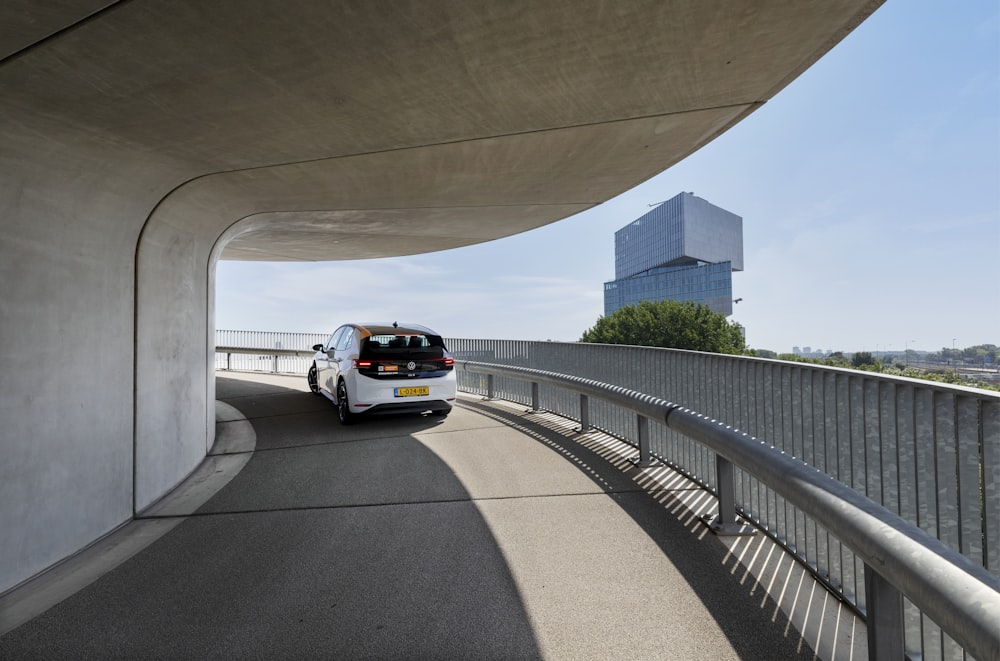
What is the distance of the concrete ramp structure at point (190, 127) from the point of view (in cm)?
284

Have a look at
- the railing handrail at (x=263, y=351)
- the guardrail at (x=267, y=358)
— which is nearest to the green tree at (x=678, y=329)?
the guardrail at (x=267, y=358)

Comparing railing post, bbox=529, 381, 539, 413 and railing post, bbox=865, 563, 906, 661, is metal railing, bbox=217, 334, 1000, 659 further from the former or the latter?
railing post, bbox=529, 381, 539, 413

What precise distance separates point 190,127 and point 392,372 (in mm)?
4686

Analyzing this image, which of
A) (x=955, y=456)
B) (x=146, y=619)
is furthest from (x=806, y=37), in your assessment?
(x=146, y=619)

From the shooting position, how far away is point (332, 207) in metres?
7.12

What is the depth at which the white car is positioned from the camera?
7.77 metres

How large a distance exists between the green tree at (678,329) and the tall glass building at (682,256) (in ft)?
186

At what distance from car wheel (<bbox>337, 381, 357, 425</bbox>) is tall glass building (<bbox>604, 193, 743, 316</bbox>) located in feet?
343

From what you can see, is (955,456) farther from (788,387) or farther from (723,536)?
(723,536)

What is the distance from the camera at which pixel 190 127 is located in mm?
3703

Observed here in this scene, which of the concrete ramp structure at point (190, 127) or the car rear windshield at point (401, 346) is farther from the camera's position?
the car rear windshield at point (401, 346)

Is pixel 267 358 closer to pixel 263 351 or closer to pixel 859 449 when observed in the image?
pixel 263 351

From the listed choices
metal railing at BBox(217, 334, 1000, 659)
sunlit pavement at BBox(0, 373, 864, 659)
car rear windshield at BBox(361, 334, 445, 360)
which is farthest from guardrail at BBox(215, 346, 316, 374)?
metal railing at BBox(217, 334, 1000, 659)

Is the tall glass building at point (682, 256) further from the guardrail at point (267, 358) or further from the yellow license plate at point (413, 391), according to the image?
the yellow license plate at point (413, 391)
